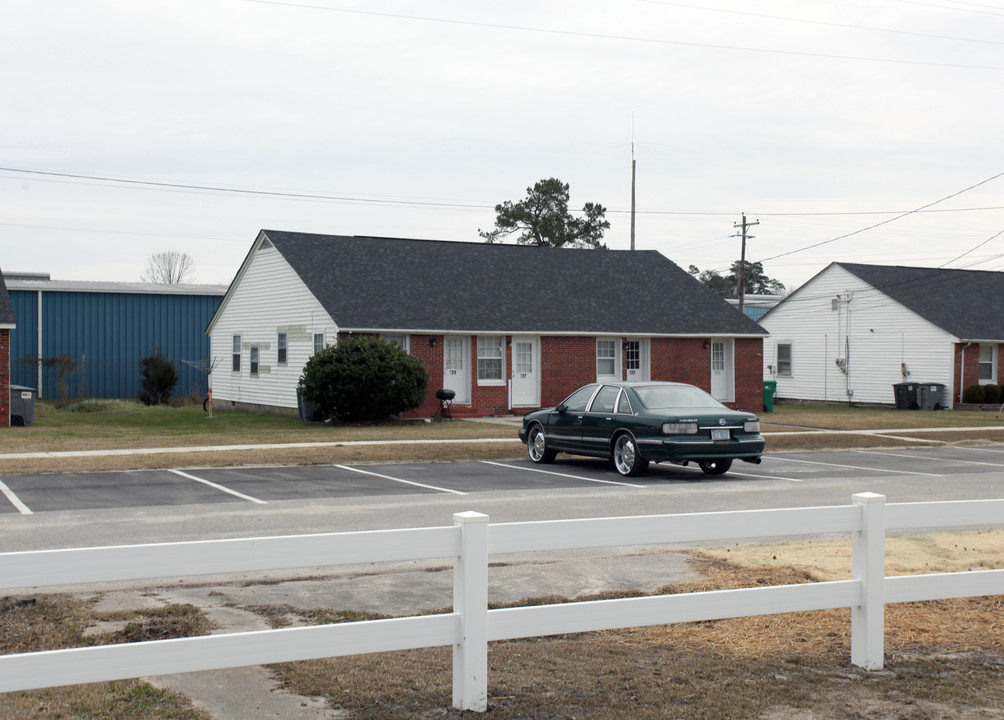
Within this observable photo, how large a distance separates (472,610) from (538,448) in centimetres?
1468

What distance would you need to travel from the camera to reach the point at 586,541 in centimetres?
532

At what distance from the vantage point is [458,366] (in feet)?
107

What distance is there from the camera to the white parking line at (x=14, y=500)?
1298 centimetres

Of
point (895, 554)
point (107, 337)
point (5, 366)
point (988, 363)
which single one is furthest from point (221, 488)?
point (988, 363)

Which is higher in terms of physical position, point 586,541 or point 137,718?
point 586,541

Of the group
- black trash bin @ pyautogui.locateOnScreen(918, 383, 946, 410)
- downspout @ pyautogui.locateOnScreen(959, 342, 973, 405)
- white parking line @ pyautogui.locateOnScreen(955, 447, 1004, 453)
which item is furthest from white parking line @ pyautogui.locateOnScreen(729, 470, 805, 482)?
downspout @ pyautogui.locateOnScreen(959, 342, 973, 405)

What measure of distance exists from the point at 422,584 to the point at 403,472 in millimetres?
9373

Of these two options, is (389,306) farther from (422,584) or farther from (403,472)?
(422,584)

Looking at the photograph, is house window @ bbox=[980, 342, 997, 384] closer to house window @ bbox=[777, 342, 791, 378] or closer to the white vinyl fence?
house window @ bbox=[777, 342, 791, 378]

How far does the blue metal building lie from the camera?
131ft

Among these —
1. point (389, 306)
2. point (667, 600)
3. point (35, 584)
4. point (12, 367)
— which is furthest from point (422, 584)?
point (12, 367)

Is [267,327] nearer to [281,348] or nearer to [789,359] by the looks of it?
[281,348]

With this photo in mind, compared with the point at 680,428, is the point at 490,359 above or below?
above

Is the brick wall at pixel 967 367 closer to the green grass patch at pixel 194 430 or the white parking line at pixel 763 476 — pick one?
the green grass patch at pixel 194 430
